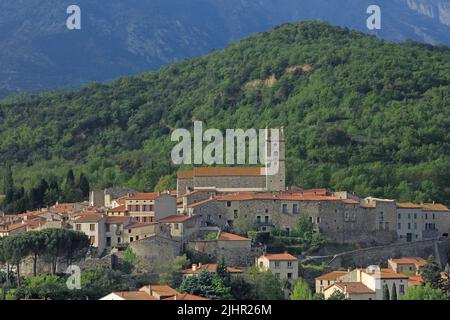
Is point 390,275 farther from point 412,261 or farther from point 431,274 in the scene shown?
point 412,261

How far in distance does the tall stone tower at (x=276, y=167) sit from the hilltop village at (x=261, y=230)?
7 centimetres

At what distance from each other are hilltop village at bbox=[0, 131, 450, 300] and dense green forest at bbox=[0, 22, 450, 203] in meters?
8.68

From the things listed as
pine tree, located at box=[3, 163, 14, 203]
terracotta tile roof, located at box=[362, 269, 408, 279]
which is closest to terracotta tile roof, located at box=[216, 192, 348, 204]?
terracotta tile roof, located at box=[362, 269, 408, 279]

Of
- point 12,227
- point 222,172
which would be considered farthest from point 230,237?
point 12,227

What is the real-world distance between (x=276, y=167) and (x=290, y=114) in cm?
3084

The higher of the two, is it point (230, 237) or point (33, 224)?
point (33, 224)

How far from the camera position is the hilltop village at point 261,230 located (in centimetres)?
6456

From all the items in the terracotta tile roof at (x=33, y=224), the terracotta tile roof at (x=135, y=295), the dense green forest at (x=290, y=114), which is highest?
the dense green forest at (x=290, y=114)

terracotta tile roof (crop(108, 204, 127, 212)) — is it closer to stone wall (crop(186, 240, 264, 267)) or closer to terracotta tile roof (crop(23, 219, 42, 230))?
terracotta tile roof (crop(23, 219, 42, 230))

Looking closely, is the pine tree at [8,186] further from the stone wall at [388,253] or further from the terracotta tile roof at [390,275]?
the terracotta tile roof at [390,275]

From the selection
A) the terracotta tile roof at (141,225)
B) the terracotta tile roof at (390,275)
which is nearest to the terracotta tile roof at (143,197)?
the terracotta tile roof at (141,225)

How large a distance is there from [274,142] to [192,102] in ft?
136

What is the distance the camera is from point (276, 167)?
75375 mm

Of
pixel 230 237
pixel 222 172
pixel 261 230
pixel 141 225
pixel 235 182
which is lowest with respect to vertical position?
pixel 230 237
